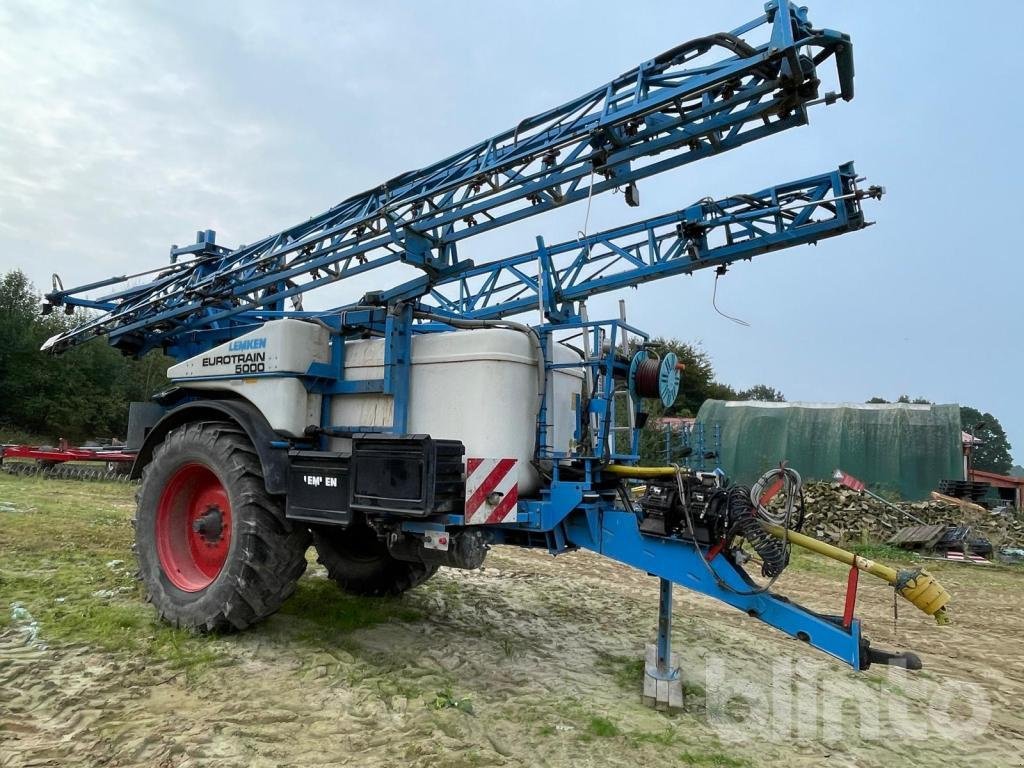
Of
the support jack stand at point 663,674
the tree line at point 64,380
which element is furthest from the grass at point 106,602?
the tree line at point 64,380

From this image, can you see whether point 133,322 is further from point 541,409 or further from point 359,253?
point 541,409

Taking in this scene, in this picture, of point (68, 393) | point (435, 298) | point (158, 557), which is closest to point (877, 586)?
point (435, 298)

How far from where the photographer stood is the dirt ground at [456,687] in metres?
3.34

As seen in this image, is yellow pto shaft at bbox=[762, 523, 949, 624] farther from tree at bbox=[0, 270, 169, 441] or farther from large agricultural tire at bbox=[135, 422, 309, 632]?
tree at bbox=[0, 270, 169, 441]

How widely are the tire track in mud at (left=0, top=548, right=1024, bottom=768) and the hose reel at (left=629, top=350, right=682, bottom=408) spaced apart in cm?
188

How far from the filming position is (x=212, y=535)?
4.99 meters

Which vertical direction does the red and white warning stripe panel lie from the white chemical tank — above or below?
below

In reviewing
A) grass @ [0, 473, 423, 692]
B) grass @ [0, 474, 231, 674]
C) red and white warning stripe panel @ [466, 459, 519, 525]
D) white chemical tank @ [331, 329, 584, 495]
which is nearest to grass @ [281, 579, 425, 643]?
grass @ [0, 473, 423, 692]

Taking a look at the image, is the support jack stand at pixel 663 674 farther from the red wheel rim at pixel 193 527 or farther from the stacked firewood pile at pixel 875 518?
the stacked firewood pile at pixel 875 518

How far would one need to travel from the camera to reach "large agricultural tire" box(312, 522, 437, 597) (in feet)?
19.1

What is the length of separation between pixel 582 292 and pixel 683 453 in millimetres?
3489

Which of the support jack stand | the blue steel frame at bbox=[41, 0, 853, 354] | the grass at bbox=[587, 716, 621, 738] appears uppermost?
the blue steel frame at bbox=[41, 0, 853, 354]

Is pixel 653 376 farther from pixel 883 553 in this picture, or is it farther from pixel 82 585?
pixel 883 553

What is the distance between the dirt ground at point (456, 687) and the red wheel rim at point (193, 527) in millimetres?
443
